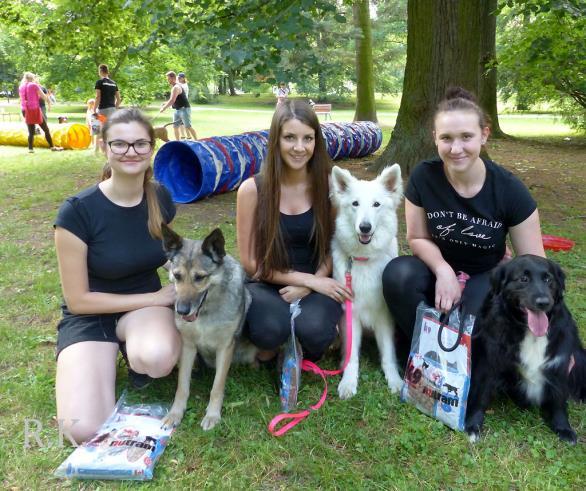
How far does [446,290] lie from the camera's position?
8.65 feet

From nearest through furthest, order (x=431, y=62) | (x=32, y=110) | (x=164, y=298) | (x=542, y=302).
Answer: (x=542, y=302) → (x=164, y=298) → (x=431, y=62) → (x=32, y=110)

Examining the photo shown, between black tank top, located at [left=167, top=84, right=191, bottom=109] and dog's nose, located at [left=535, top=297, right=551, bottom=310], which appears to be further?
black tank top, located at [left=167, top=84, right=191, bottom=109]

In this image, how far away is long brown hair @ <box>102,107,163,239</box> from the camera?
8.49ft

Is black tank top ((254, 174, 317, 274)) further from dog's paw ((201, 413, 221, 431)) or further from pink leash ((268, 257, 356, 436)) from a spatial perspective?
dog's paw ((201, 413, 221, 431))

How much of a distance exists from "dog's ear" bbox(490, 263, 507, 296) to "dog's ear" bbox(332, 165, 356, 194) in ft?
3.32

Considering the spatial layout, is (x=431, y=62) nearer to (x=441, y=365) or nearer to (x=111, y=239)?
(x=441, y=365)

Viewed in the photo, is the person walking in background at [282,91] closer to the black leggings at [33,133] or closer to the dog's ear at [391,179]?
the dog's ear at [391,179]

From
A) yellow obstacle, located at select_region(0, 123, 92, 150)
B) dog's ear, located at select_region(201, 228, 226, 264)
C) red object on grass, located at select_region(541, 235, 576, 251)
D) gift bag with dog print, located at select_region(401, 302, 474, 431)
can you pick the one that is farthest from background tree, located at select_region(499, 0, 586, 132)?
yellow obstacle, located at select_region(0, 123, 92, 150)

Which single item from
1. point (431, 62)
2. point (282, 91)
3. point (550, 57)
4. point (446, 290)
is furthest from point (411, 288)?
point (550, 57)

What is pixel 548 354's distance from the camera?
7.70 feet

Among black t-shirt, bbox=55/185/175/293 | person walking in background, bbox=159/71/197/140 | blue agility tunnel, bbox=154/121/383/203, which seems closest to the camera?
black t-shirt, bbox=55/185/175/293

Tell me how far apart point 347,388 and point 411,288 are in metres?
0.70

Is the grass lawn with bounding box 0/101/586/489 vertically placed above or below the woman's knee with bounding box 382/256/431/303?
below

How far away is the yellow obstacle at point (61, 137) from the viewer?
13.1m
